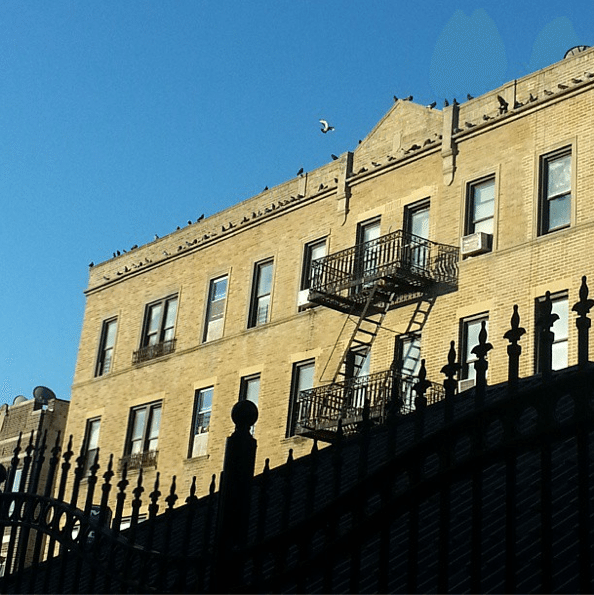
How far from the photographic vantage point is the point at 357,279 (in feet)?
84.7

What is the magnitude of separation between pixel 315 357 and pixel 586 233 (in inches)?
306

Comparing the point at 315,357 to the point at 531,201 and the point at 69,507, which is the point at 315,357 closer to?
the point at 531,201

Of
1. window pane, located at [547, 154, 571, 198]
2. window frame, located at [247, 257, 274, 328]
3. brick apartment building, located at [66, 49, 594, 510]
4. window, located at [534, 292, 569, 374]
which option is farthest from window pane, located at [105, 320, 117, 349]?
window, located at [534, 292, 569, 374]

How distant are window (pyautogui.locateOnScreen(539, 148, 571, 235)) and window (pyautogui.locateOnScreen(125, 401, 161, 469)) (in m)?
13.5

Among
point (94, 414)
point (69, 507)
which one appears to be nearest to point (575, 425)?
point (69, 507)

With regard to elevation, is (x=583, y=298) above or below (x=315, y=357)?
below

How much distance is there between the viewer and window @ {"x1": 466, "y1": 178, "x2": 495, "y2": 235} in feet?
80.3

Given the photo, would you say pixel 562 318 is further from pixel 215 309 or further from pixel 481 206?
pixel 215 309

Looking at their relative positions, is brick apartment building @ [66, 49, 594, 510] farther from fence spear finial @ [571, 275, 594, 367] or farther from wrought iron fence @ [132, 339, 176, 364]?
fence spear finial @ [571, 275, 594, 367]

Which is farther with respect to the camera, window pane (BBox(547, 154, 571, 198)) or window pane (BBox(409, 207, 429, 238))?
window pane (BBox(409, 207, 429, 238))

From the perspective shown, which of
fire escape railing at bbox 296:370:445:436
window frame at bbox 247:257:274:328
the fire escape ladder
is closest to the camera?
fire escape railing at bbox 296:370:445:436

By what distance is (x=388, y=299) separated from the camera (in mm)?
25828

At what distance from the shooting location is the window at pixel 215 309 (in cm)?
3052

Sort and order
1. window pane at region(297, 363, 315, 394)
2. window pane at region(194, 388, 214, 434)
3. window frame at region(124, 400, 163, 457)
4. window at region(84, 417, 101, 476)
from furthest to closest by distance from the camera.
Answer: window at region(84, 417, 101, 476), window frame at region(124, 400, 163, 457), window pane at region(194, 388, 214, 434), window pane at region(297, 363, 315, 394)
